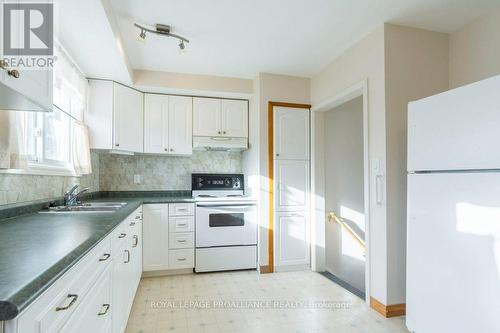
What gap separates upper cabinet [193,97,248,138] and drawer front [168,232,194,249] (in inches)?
49.6

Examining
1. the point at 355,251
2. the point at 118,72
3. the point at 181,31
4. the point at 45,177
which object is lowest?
the point at 355,251

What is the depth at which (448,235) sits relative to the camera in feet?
5.31

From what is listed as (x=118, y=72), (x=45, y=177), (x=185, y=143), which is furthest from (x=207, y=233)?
(x=118, y=72)

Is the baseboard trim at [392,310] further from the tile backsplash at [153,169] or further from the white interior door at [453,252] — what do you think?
the tile backsplash at [153,169]

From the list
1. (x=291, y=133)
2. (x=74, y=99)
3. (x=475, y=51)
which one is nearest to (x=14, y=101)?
(x=74, y=99)

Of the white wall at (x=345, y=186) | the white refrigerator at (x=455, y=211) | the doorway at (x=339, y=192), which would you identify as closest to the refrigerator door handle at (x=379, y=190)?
the white refrigerator at (x=455, y=211)

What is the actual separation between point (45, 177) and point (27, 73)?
1335 millimetres

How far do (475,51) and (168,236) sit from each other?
3.41 metres

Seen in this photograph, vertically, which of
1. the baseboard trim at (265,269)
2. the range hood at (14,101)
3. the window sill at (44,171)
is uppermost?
the range hood at (14,101)

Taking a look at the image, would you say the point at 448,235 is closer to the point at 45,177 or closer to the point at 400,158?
the point at 400,158

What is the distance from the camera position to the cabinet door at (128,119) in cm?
316

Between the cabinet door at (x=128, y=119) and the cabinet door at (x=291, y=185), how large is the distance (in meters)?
1.71

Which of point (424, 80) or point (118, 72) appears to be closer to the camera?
point (424, 80)

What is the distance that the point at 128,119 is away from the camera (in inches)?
129
